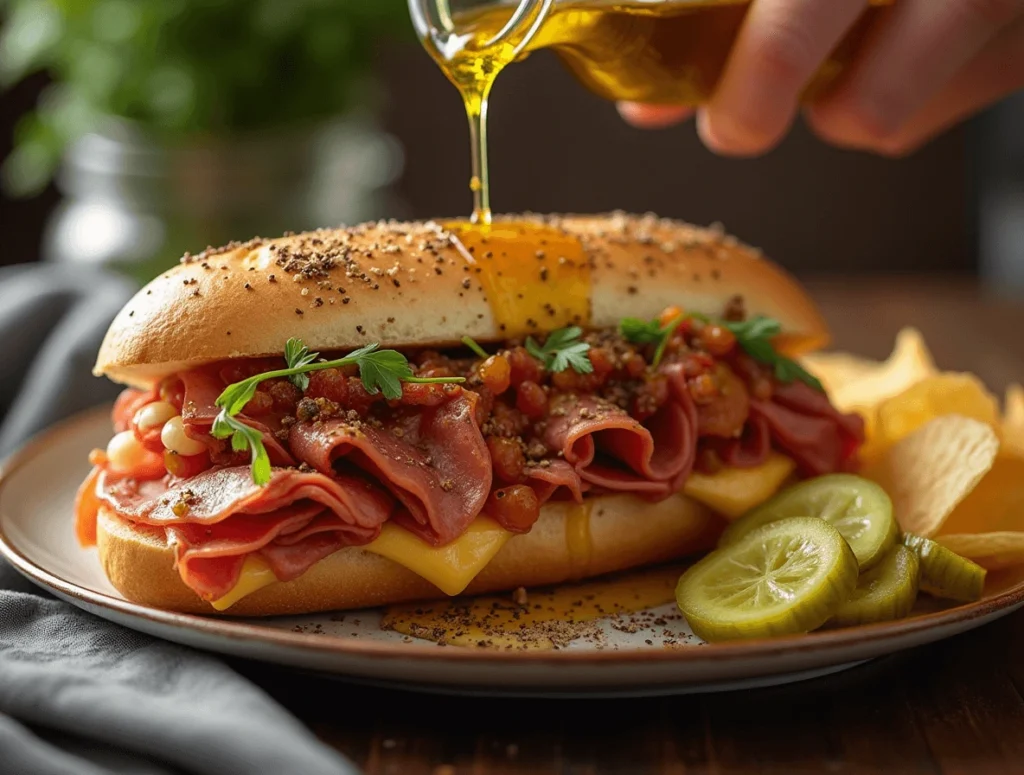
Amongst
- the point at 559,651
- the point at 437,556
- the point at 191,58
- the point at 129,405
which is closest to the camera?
the point at 559,651

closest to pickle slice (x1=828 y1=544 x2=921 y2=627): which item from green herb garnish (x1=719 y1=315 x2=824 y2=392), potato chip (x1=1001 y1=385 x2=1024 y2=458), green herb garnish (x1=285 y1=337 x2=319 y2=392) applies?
green herb garnish (x1=719 y1=315 x2=824 y2=392)

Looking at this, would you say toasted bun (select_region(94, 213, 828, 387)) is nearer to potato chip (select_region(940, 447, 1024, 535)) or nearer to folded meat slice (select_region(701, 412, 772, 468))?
folded meat slice (select_region(701, 412, 772, 468))

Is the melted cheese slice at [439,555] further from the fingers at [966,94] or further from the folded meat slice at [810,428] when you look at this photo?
the fingers at [966,94]

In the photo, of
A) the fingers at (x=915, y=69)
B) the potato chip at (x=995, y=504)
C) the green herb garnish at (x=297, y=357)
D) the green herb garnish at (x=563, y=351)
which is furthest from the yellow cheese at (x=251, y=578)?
the fingers at (x=915, y=69)

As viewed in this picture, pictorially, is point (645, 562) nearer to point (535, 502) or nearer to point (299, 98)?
point (535, 502)

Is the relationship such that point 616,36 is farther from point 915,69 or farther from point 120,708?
point 120,708

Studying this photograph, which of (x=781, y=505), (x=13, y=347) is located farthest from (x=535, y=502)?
(x=13, y=347)

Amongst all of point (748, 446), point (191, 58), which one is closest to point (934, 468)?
point (748, 446)
